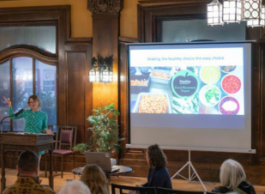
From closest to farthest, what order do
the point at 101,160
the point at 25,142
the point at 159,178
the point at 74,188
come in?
the point at 74,188 → the point at 159,178 → the point at 101,160 → the point at 25,142

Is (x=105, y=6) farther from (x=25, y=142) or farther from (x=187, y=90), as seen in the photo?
(x=25, y=142)

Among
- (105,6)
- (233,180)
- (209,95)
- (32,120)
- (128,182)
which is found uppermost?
(105,6)

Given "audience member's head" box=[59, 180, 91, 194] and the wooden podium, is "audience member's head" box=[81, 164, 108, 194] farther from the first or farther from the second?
the wooden podium

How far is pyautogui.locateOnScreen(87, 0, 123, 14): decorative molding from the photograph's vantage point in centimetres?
757

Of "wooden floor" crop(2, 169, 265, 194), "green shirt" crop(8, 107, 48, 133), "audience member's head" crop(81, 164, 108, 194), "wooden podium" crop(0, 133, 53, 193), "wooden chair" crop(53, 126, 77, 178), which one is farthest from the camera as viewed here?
"wooden chair" crop(53, 126, 77, 178)

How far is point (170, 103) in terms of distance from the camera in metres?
6.70

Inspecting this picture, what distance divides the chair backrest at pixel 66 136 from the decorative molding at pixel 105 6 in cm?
234

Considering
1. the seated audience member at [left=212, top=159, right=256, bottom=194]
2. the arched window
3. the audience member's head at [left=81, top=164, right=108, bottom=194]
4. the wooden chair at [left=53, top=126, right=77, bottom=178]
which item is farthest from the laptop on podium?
the arched window

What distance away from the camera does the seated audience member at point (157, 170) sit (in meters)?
4.15

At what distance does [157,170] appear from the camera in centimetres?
422

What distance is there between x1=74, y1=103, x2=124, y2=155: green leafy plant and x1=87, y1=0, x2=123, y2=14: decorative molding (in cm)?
183

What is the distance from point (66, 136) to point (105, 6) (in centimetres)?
264

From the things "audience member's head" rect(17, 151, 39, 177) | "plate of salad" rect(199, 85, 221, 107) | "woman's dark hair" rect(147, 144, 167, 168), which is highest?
"plate of salad" rect(199, 85, 221, 107)

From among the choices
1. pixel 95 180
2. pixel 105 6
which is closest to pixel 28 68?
pixel 105 6
